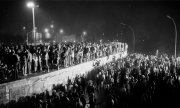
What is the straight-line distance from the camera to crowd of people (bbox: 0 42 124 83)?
1490cm

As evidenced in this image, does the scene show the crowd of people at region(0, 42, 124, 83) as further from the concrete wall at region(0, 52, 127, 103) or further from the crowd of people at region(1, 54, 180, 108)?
the crowd of people at region(1, 54, 180, 108)

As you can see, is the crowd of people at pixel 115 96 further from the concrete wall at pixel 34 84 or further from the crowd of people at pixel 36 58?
the crowd of people at pixel 36 58

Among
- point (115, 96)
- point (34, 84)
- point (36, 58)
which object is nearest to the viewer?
point (115, 96)

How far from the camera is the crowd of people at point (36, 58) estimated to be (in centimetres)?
1490

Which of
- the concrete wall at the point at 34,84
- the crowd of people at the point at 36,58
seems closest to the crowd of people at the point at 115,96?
the concrete wall at the point at 34,84

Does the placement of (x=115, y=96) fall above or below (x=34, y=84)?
below

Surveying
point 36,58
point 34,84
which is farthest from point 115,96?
point 36,58

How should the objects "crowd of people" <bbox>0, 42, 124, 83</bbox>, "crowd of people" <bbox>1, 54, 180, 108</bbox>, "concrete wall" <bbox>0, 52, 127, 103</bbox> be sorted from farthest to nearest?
"crowd of people" <bbox>0, 42, 124, 83</bbox> → "concrete wall" <bbox>0, 52, 127, 103</bbox> → "crowd of people" <bbox>1, 54, 180, 108</bbox>

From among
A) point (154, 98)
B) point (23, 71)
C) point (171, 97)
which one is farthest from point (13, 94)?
point (171, 97)

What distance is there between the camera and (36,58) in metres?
17.6

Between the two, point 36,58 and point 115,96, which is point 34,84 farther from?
point 115,96

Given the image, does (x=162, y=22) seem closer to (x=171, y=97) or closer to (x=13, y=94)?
(x=171, y=97)

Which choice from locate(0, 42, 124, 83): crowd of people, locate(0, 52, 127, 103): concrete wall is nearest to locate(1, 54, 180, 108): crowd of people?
locate(0, 52, 127, 103): concrete wall

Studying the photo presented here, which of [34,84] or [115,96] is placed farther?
[34,84]
